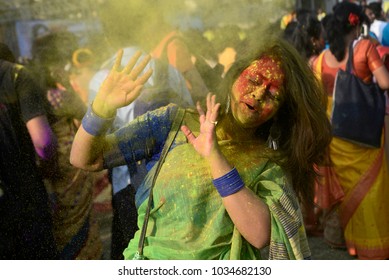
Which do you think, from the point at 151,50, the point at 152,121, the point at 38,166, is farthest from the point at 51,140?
the point at 152,121

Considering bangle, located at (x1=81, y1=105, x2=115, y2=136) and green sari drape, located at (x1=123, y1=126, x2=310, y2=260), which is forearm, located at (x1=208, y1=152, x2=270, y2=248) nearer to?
green sari drape, located at (x1=123, y1=126, x2=310, y2=260)

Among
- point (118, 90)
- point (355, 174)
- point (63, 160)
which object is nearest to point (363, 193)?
point (355, 174)

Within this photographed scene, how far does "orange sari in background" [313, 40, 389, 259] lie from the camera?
12.3ft

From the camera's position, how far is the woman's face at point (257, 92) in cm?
196

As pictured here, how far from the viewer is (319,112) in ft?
6.64

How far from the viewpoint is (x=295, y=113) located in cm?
202

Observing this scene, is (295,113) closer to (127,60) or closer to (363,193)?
(127,60)

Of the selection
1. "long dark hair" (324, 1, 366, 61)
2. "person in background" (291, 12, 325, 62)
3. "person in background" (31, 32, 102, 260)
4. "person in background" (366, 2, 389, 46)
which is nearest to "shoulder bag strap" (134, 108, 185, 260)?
"person in background" (31, 32, 102, 260)

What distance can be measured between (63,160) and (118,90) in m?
0.94

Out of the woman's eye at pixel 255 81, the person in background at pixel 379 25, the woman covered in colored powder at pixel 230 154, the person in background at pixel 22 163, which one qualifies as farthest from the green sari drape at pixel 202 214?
the person in background at pixel 379 25

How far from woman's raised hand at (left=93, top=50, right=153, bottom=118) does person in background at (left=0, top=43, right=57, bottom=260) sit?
825mm

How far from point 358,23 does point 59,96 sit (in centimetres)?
166

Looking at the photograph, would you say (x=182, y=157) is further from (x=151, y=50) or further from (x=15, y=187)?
(x=15, y=187)
